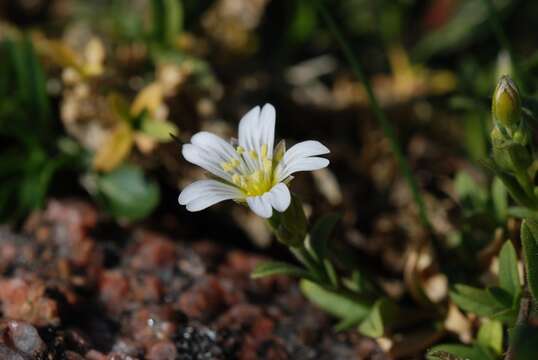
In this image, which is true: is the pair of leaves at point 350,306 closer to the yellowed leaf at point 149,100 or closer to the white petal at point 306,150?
the white petal at point 306,150

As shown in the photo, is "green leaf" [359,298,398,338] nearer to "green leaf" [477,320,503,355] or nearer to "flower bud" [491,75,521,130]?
"green leaf" [477,320,503,355]

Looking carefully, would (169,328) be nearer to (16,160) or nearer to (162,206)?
(162,206)

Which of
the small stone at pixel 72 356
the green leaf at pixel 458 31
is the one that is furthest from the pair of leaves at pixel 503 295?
the green leaf at pixel 458 31

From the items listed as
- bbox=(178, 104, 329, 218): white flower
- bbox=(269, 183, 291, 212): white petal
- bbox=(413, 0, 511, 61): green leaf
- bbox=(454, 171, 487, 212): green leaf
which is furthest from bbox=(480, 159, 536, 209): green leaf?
bbox=(413, 0, 511, 61): green leaf

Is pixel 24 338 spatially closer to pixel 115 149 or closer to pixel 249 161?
pixel 249 161

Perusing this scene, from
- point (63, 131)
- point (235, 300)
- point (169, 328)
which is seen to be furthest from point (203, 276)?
point (63, 131)

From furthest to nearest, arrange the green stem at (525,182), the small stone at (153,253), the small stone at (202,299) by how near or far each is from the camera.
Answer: the small stone at (153,253), the small stone at (202,299), the green stem at (525,182)

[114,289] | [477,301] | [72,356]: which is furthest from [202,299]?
[477,301]
